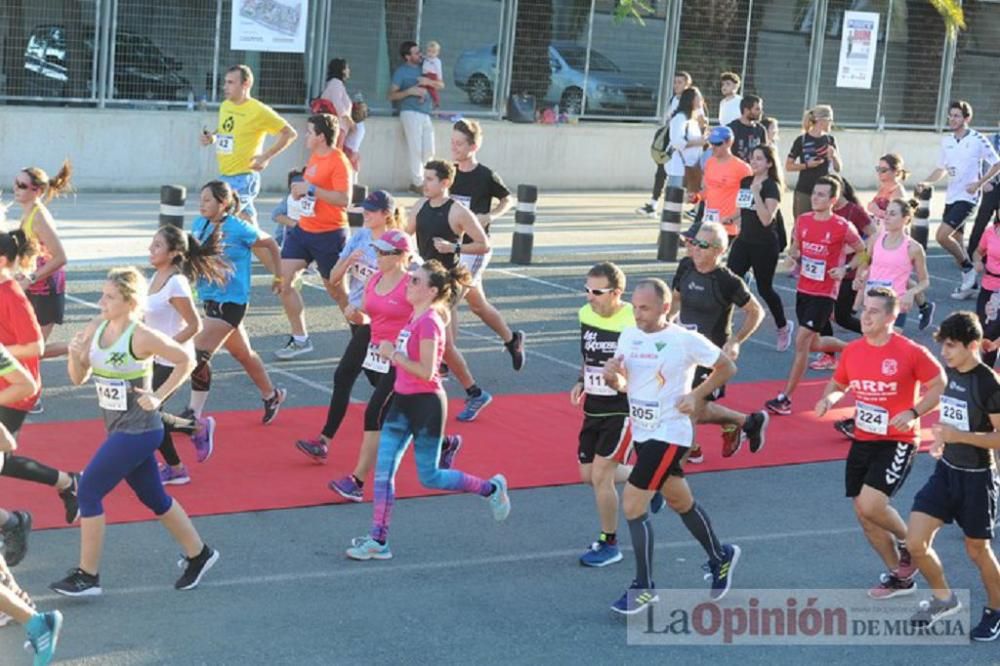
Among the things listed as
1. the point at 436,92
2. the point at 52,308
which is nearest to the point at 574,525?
the point at 52,308

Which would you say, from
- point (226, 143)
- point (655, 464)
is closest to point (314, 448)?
point (655, 464)

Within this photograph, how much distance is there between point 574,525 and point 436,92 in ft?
48.1

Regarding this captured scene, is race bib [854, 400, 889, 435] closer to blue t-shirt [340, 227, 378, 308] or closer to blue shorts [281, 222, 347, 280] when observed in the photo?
blue t-shirt [340, 227, 378, 308]

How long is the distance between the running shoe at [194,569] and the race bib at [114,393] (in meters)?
0.90

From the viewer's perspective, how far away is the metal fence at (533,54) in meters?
20.9

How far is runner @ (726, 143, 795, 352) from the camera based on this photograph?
46.8ft

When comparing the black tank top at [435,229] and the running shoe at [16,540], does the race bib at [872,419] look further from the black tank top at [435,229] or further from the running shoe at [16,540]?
the running shoe at [16,540]

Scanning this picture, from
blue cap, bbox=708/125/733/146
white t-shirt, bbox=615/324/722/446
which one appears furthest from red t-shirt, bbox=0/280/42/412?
blue cap, bbox=708/125/733/146

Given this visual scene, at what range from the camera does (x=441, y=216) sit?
12094mm

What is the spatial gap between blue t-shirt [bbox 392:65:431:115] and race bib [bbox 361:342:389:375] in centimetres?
1342

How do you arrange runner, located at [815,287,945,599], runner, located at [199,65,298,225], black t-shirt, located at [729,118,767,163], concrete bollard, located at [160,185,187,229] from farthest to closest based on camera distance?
1. black t-shirt, located at [729,118,767,163]
2. concrete bollard, located at [160,185,187,229]
3. runner, located at [199,65,298,225]
4. runner, located at [815,287,945,599]

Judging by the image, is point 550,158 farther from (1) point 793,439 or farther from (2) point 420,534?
(2) point 420,534

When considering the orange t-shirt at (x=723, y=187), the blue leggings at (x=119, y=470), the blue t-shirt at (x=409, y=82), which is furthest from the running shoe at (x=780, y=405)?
the blue t-shirt at (x=409, y=82)

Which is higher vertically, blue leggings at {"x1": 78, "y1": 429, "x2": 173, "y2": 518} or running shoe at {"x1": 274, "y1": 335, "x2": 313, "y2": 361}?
blue leggings at {"x1": 78, "y1": 429, "x2": 173, "y2": 518}
